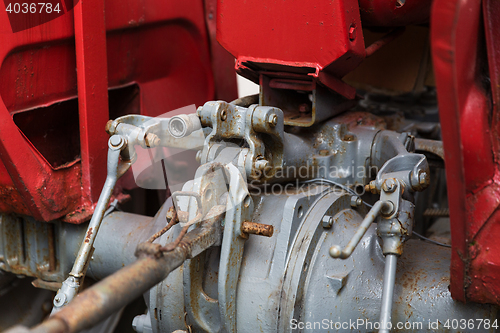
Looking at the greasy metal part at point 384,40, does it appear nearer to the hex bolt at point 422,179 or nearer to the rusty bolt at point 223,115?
the hex bolt at point 422,179

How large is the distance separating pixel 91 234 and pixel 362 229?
0.57 m

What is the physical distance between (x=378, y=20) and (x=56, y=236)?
1059 mm

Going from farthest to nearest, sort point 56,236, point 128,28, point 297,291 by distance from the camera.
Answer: point 128,28 → point 56,236 → point 297,291

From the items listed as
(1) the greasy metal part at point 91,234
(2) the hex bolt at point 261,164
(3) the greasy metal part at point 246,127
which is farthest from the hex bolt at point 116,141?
(2) the hex bolt at point 261,164

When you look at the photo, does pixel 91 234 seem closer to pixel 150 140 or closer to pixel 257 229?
pixel 150 140

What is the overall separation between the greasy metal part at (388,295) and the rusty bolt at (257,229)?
0.80 feet

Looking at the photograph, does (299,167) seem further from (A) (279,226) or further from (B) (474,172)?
(B) (474,172)

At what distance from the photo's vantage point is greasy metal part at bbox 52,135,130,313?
1.01 metres

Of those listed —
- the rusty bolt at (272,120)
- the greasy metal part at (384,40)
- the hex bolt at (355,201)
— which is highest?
the greasy metal part at (384,40)

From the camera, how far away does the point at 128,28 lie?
1.51m

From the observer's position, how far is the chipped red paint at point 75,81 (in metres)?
1.19

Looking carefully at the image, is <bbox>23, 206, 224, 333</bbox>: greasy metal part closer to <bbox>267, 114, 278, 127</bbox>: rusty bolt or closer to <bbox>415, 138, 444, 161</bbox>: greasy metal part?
<bbox>267, 114, 278, 127</bbox>: rusty bolt

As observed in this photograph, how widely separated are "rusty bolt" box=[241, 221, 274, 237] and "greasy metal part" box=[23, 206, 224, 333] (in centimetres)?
16

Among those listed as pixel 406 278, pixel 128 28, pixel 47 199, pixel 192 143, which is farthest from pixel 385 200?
pixel 128 28
